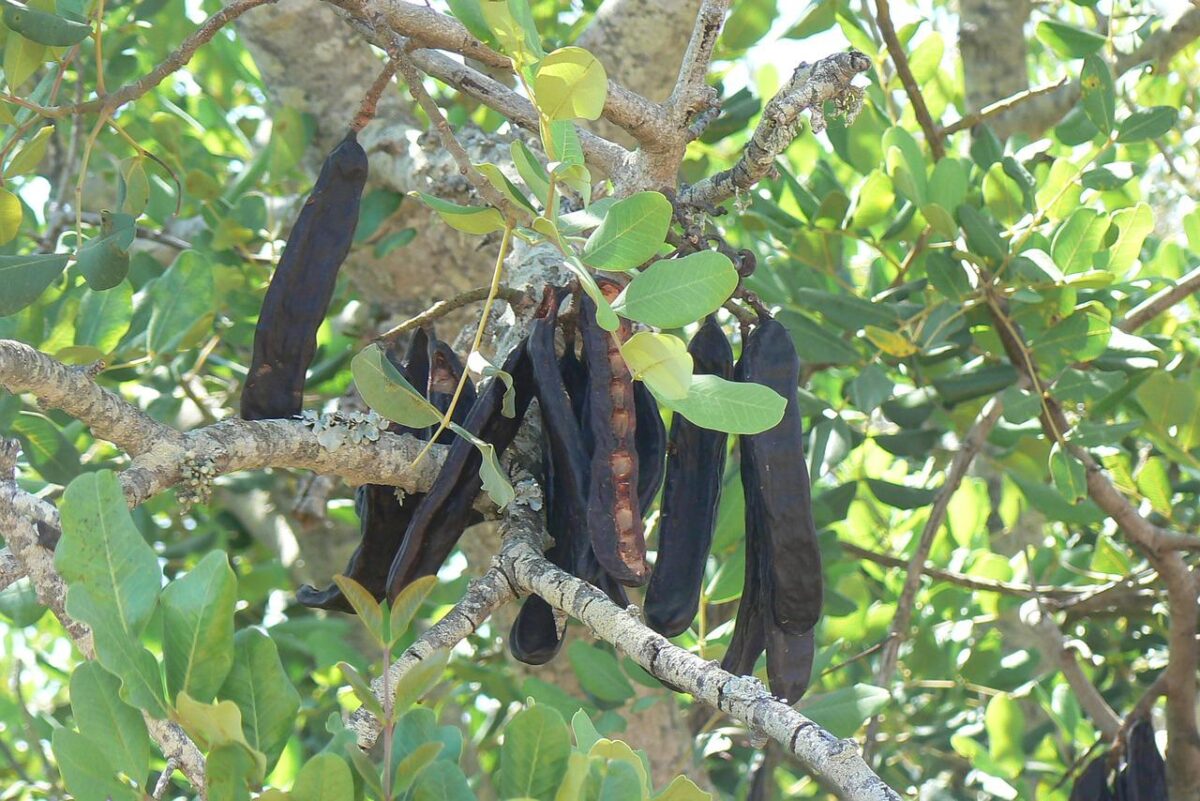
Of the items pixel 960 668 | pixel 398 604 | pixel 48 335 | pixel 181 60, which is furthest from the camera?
pixel 960 668

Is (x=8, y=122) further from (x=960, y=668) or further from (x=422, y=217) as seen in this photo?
(x=960, y=668)

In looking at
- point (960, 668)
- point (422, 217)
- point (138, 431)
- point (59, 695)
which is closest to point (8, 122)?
point (138, 431)

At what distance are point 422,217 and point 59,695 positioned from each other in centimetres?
187

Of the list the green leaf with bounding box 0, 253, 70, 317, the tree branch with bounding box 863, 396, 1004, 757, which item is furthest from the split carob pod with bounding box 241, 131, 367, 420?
the tree branch with bounding box 863, 396, 1004, 757

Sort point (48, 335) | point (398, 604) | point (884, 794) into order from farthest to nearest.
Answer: point (48, 335), point (398, 604), point (884, 794)

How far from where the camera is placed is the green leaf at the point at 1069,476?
1802 millimetres

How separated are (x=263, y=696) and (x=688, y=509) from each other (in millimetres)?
471

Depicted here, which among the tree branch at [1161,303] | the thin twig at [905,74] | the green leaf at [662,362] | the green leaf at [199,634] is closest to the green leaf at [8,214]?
the green leaf at [199,634]

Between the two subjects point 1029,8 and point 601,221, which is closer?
point 601,221

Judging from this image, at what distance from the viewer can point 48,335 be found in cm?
185

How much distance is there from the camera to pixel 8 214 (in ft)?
4.32

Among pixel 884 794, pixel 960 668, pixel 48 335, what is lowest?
pixel 960 668

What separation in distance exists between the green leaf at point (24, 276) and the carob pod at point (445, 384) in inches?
14.5

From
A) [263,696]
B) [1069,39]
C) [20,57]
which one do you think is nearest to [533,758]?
[263,696]
